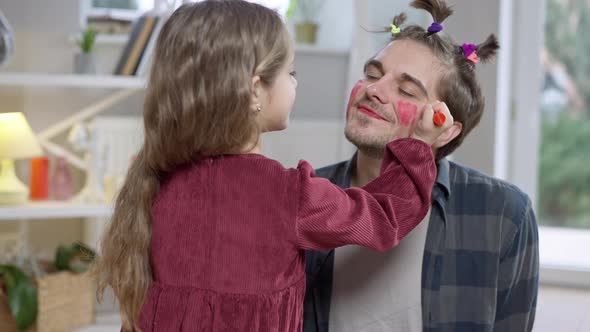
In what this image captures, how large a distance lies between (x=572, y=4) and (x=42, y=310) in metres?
3.86

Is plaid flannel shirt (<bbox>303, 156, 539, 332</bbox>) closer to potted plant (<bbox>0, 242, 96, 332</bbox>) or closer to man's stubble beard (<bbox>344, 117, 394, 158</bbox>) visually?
man's stubble beard (<bbox>344, 117, 394, 158</bbox>)

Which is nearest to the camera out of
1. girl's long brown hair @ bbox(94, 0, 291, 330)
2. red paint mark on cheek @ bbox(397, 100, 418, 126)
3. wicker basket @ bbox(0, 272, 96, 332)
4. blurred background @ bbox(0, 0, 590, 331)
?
girl's long brown hair @ bbox(94, 0, 291, 330)

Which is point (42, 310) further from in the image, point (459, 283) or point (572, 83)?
point (572, 83)

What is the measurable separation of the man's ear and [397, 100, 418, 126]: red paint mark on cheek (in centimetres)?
11

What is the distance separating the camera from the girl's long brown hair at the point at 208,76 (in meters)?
1.32

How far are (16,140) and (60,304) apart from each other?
0.58 m

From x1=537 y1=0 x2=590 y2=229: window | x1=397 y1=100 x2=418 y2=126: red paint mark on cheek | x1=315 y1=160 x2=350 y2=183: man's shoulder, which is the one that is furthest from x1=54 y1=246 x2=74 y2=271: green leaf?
x1=537 y1=0 x2=590 y2=229: window

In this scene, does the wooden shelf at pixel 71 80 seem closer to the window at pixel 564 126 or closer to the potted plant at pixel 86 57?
the potted plant at pixel 86 57

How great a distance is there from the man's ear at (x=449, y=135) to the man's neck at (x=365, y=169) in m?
0.13

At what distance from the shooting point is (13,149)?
273cm

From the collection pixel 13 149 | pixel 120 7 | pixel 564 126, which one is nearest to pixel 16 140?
pixel 13 149

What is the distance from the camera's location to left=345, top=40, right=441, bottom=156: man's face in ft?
5.69

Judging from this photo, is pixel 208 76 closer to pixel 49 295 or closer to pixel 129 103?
pixel 49 295

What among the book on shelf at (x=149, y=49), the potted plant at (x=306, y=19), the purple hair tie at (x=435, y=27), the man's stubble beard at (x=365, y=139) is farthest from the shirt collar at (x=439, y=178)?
the potted plant at (x=306, y=19)
